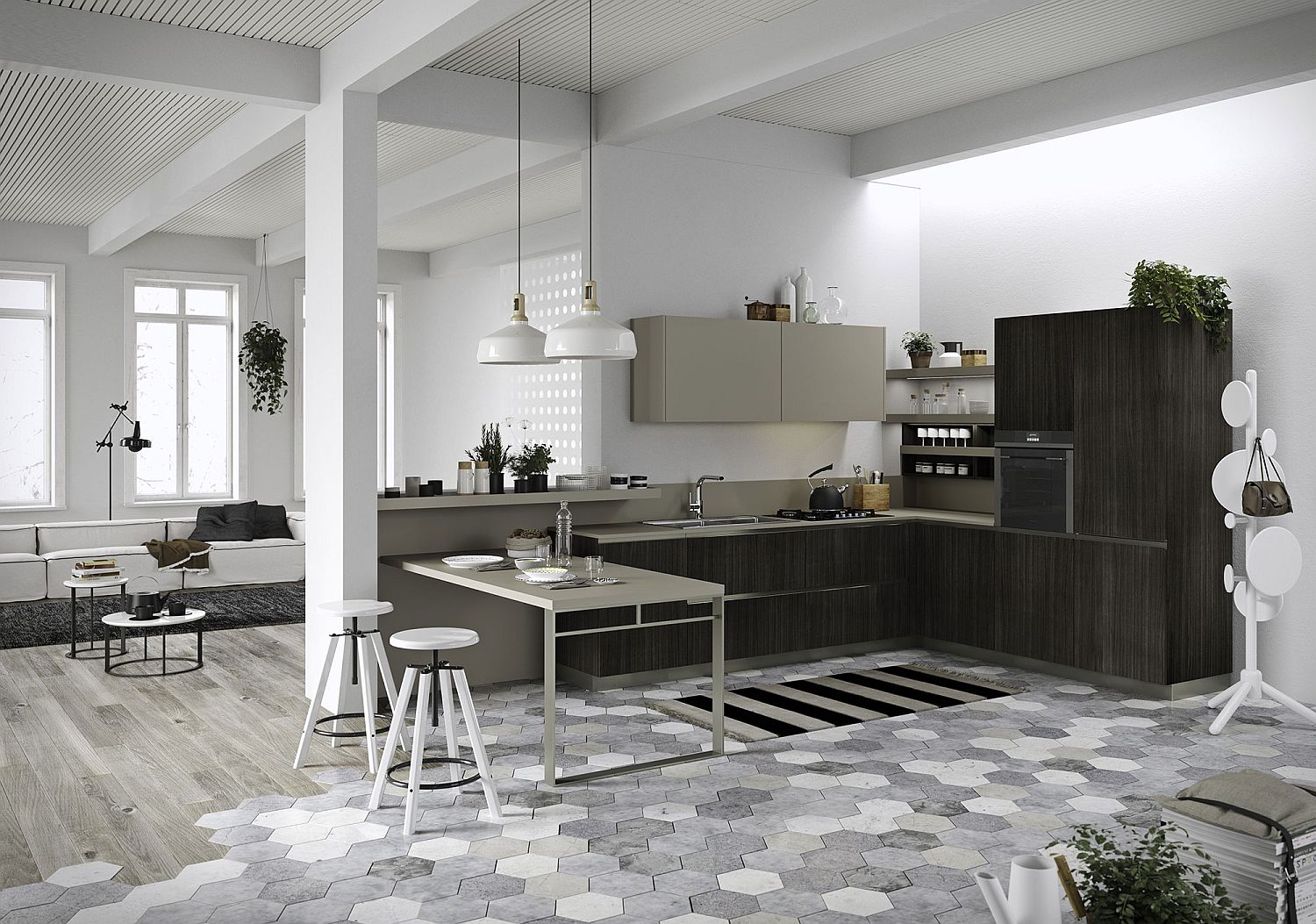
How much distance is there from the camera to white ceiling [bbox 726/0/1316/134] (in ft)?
18.5

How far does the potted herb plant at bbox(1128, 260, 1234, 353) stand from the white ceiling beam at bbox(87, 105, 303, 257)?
4607 mm

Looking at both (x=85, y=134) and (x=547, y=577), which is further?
(x=85, y=134)

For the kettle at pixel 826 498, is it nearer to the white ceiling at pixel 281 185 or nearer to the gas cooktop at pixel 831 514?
the gas cooktop at pixel 831 514

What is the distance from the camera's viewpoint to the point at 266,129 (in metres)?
6.52

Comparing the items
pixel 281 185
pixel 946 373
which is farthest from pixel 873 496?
pixel 281 185

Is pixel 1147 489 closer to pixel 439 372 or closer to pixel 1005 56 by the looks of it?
pixel 1005 56

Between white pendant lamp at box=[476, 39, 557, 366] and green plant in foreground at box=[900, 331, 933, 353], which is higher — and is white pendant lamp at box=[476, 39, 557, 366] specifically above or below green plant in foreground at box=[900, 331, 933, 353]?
below

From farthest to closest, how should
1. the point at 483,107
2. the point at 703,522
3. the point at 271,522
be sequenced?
1. the point at 271,522
2. the point at 703,522
3. the point at 483,107

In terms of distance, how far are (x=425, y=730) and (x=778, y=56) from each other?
12.0 ft

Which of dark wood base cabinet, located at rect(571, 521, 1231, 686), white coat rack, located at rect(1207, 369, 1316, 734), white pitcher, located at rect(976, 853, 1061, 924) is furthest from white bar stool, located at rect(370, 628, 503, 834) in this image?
white coat rack, located at rect(1207, 369, 1316, 734)

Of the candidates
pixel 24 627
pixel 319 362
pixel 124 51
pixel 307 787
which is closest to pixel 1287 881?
pixel 307 787

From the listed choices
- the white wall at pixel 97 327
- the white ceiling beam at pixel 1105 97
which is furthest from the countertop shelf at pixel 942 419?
the white wall at pixel 97 327

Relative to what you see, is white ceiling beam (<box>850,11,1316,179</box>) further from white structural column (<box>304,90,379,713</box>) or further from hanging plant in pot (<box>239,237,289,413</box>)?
hanging plant in pot (<box>239,237,289,413</box>)

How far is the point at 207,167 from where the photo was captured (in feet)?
24.7
